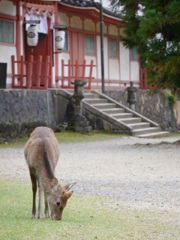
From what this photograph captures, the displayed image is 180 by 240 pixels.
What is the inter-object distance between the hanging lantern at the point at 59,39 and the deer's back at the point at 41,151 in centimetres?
1726

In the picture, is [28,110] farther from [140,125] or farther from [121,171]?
[121,171]

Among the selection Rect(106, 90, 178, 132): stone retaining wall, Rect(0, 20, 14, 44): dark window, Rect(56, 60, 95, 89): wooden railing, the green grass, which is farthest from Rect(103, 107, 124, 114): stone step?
the green grass

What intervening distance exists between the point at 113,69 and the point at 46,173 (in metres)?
23.4

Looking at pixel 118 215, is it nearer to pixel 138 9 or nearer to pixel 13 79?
pixel 138 9

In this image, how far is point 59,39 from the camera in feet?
86.1

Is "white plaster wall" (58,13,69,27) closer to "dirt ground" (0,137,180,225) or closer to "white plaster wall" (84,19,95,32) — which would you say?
"white plaster wall" (84,19,95,32)

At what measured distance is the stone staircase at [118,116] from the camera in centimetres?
2461

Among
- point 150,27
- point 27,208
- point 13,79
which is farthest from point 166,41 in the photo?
point 27,208

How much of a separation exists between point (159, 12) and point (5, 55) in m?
7.25

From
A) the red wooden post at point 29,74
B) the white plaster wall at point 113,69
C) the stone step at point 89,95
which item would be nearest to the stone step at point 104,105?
the stone step at point 89,95

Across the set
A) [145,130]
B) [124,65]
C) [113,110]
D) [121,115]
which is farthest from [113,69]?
[145,130]

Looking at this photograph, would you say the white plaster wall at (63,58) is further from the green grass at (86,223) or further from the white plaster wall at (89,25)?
the green grass at (86,223)

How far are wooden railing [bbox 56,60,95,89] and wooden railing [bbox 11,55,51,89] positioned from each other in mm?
1753

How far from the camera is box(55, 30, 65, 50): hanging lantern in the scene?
26188 millimetres
